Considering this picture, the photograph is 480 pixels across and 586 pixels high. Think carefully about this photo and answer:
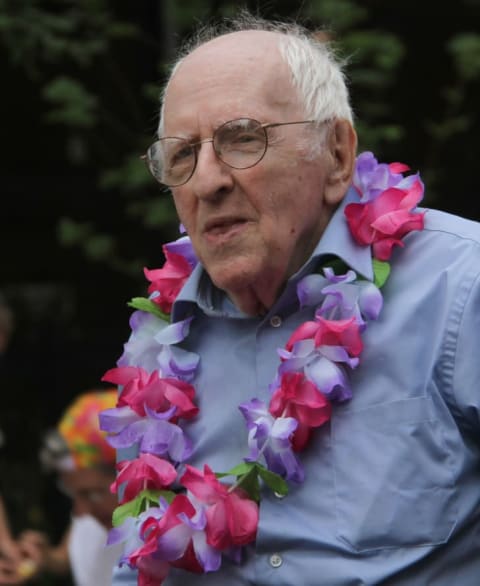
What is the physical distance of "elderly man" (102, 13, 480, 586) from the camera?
2393 mm

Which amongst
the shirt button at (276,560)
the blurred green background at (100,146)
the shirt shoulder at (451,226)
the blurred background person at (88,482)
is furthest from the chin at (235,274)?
the blurred green background at (100,146)

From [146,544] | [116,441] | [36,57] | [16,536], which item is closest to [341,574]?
[146,544]

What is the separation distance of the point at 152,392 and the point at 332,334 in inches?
18.5

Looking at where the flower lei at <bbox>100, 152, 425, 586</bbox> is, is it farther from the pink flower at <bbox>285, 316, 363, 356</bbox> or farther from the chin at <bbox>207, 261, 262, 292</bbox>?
the chin at <bbox>207, 261, 262, 292</bbox>

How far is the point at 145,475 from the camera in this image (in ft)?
8.87

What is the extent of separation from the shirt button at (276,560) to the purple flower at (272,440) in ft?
0.50

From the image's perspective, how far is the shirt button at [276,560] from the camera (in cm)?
248

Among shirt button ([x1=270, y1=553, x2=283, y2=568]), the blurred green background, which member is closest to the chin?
shirt button ([x1=270, y1=553, x2=283, y2=568])

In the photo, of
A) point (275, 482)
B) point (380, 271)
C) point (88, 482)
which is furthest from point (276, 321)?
point (88, 482)

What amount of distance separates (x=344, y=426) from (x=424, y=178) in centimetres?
355

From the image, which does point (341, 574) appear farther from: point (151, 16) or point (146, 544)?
point (151, 16)

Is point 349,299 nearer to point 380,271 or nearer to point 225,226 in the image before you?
point 380,271

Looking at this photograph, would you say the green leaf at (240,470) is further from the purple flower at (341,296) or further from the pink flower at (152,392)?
the purple flower at (341,296)

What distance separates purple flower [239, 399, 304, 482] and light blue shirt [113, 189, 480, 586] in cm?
4
